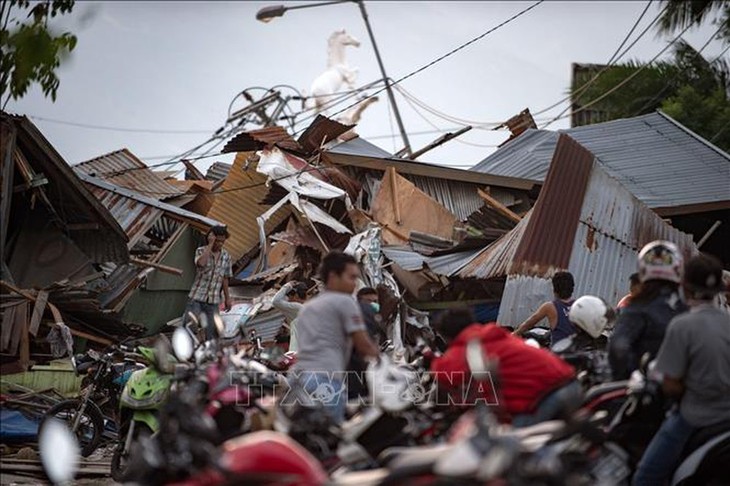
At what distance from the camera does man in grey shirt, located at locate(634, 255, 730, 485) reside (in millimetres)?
7547

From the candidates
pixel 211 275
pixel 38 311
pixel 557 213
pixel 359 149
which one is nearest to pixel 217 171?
pixel 359 149

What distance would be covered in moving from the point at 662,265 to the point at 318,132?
Result: 49.6ft

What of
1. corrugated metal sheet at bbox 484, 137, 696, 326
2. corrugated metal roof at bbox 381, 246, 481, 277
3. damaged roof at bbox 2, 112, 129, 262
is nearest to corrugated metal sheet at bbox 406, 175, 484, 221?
corrugated metal roof at bbox 381, 246, 481, 277

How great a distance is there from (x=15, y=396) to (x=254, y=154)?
11.1 m

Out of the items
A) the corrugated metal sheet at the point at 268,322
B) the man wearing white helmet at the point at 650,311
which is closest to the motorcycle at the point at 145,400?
the man wearing white helmet at the point at 650,311

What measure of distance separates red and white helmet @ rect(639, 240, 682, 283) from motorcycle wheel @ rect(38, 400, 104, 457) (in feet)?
21.7

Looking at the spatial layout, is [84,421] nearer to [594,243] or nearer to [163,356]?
[163,356]

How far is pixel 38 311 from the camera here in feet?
49.2

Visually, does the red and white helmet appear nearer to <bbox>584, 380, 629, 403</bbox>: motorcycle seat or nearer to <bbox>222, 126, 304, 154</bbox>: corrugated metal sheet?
<bbox>584, 380, 629, 403</bbox>: motorcycle seat

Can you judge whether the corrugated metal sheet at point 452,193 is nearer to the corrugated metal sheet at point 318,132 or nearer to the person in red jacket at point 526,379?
the corrugated metal sheet at point 318,132

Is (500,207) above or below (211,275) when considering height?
above

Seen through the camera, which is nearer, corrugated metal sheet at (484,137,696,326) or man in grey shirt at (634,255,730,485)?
man in grey shirt at (634,255,730,485)

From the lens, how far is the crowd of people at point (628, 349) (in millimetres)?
7578

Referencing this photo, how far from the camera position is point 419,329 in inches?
706
